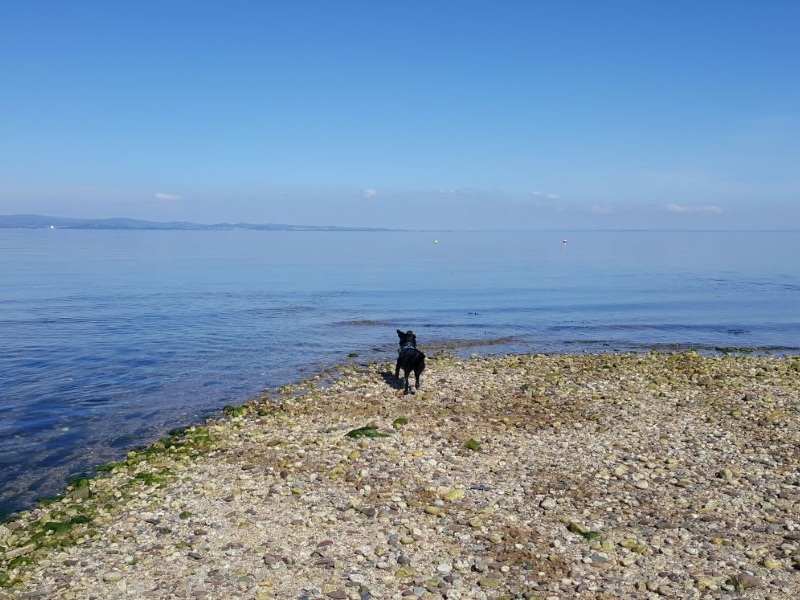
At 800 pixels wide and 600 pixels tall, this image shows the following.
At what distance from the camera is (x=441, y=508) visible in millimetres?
10164

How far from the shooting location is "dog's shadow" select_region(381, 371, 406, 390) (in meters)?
19.4

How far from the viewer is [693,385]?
18922 mm

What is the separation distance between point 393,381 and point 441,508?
1009 centimetres

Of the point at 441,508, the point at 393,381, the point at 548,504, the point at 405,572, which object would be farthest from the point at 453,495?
the point at 393,381

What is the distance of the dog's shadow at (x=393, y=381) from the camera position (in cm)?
1940

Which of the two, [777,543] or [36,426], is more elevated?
[777,543]

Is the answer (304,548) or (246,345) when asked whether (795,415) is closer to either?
(304,548)

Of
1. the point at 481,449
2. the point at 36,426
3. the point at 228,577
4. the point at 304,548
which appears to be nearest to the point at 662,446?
the point at 481,449

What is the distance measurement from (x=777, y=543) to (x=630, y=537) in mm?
2023

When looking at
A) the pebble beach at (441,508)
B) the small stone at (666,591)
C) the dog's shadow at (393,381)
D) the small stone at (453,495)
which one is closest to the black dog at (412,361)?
the dog's shadow at (393,381)

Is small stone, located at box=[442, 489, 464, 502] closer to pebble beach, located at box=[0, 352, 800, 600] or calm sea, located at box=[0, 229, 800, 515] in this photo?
pebble beach, located at box=[0, 352, 800, 600]

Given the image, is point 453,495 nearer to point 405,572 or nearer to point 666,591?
point 405,572

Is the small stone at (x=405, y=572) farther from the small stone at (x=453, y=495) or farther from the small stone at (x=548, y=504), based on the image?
the small stone at (x=548, y=504)

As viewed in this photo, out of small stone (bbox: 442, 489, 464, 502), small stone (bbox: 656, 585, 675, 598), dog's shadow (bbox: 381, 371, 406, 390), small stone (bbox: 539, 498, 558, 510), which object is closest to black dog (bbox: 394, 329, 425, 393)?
dog's shadow (bbox: 381, 371, 406, 390)
